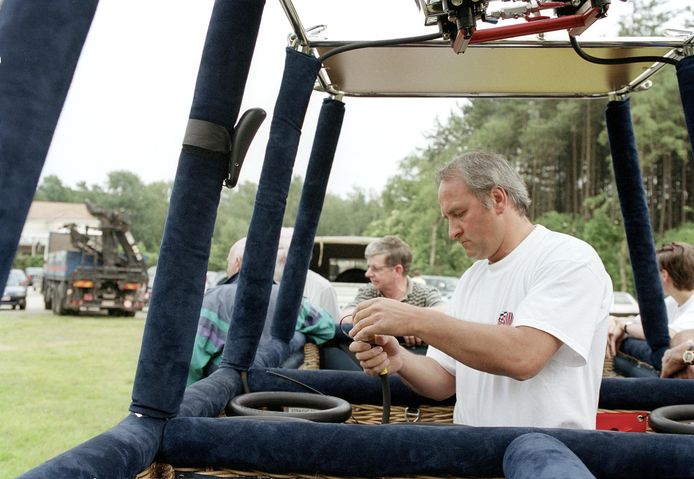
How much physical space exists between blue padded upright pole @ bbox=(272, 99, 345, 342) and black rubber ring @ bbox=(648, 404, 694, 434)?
142 centimetres

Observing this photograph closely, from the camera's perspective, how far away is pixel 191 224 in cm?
130

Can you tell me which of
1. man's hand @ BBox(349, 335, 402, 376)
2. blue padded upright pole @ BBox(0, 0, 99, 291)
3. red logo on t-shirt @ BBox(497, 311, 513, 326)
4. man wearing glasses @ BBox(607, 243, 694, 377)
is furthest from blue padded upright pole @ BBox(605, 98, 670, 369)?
blue padded upright pole @ BBox(0, 0, 99, 291)

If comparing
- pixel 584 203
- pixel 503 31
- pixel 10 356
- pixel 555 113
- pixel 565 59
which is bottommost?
pixel 10 356

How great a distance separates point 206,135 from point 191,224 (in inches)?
6.5

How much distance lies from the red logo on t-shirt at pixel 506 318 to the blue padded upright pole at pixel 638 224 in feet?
3.82

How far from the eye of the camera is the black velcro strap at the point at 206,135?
1316 mm

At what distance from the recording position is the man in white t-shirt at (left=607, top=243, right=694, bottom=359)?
133 inches

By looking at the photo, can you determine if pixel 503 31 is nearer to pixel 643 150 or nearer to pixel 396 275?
pixel 396 275

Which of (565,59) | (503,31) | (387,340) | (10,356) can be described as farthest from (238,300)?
(10,356)

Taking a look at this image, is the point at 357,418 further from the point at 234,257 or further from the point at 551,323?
the point at 234,257

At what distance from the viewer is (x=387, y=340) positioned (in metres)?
1.88

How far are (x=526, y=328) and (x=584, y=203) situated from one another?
78.3 feet

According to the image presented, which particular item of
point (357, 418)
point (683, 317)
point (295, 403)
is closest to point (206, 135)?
point (295, 403)

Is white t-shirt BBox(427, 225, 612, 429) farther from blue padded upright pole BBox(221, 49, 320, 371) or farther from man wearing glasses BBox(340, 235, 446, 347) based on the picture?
man wearing glasses BBox(340, 235, 446, 347)
